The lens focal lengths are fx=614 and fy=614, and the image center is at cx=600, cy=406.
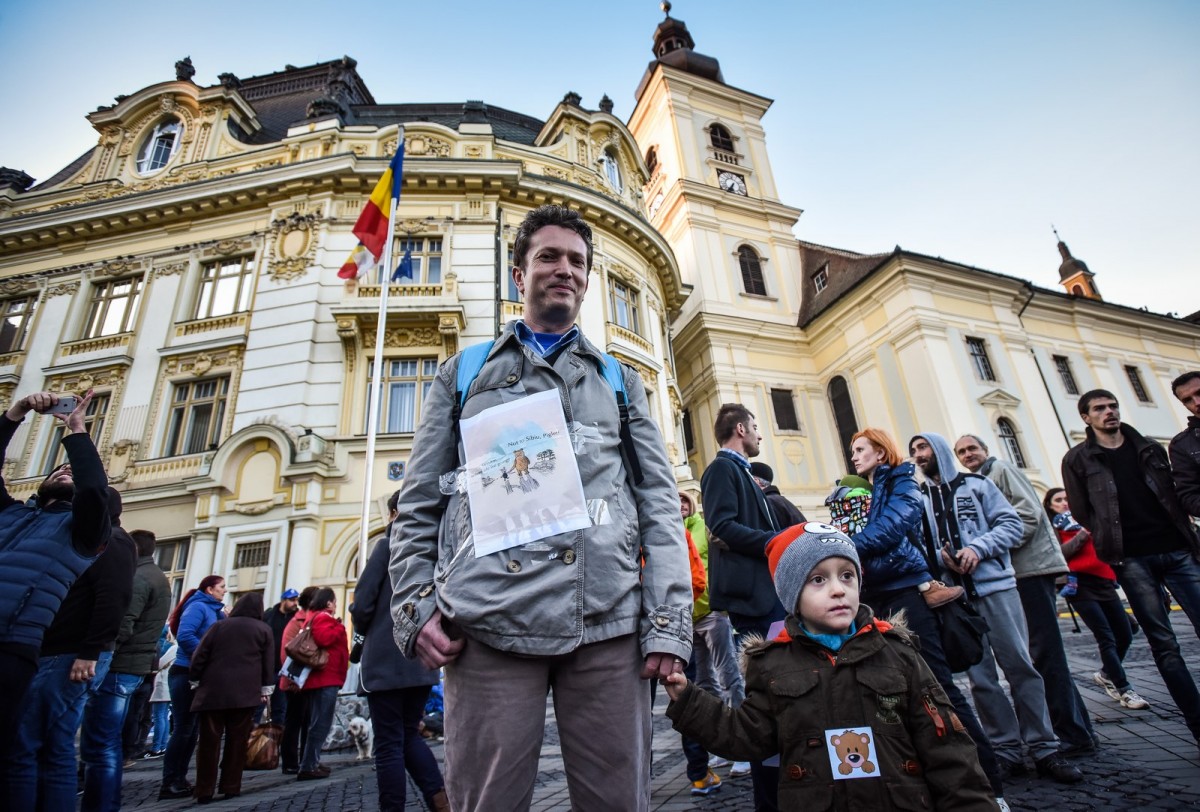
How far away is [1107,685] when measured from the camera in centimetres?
516

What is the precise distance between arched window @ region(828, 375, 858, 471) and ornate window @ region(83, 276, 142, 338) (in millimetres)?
22951

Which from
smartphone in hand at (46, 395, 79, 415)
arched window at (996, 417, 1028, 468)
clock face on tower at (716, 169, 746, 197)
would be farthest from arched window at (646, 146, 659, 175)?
smartphone in hand at (46, 395, 79, 415)

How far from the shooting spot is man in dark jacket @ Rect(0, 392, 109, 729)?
2719 mm

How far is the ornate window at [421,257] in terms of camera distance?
49.7 feet

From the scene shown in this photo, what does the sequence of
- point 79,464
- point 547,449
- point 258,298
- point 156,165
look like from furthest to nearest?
point 156,165 < point 258,298 < point 79,464 < point 547,449

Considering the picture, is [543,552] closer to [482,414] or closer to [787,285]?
[482,414]

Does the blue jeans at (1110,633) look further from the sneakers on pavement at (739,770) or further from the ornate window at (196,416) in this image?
the ornate window at (196,416)

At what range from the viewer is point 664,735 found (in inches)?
230

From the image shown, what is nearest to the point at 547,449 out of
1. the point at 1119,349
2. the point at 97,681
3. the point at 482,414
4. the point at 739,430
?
the point at 482,414

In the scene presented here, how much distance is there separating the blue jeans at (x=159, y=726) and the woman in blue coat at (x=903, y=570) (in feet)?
30.9

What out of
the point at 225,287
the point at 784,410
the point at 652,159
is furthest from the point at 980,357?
the point at 225,287

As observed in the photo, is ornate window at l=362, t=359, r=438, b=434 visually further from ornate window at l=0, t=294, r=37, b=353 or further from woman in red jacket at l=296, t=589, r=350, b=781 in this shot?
ornate window at l=0, t=294, r=37, b=353

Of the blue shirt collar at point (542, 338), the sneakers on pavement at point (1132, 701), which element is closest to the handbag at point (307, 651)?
the blue shirt collar at point (542, 338)

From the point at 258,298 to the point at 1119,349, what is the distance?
113 feet
